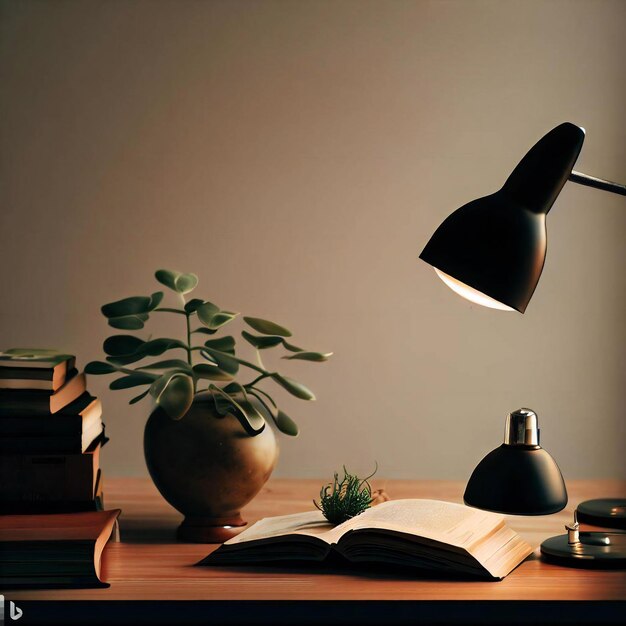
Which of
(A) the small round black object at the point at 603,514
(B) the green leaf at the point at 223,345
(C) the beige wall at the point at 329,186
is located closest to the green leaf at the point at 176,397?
(B) the green leaf at the point at 223,345

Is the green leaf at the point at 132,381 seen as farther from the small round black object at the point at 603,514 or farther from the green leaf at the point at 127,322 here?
the small round black object at the point at 603,514

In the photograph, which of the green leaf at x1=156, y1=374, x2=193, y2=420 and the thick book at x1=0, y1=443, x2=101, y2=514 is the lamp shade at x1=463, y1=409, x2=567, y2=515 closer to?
the green leaf at x1=156, y1=374, x2=193, y2=420

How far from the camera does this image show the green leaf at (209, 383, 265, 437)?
1094 mm

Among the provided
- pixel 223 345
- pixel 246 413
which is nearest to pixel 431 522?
pixel 246 413

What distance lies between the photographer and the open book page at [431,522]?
0.96 m

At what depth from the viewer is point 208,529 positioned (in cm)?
110

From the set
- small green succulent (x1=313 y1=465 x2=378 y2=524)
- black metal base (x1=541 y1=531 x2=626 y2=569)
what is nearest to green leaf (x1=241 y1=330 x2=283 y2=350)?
small green succulent (x1=313 y1=465 x2=378 y2=524)

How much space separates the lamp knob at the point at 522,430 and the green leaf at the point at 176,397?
0.40 metres

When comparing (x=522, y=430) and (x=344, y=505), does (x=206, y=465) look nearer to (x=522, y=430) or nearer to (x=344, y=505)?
(x=344, y=505)

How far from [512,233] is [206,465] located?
0.48 meters

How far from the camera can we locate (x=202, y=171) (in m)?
1.90

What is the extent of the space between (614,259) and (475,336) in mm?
361

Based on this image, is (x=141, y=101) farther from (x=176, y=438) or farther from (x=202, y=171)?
(x=176, y=438)

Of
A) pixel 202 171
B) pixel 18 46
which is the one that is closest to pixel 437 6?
pixel 202 171
